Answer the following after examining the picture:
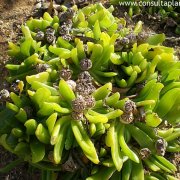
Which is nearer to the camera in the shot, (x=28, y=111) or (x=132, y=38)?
(x=28, y=111)

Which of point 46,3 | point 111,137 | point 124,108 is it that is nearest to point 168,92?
point 124,108

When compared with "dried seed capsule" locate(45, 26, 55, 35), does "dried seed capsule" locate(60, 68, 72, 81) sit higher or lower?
lower

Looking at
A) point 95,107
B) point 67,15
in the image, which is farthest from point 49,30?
point 95,107

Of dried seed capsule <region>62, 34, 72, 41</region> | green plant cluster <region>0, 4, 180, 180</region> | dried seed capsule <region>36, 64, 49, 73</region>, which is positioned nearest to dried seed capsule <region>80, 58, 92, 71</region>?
green plant cluster <region>0, 4, 180, 180</region>

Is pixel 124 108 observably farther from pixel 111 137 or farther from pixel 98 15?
pixel 98 15

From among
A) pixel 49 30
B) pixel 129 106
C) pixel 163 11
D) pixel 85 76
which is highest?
pixel 49 30

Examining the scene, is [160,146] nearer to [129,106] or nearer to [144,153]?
[144,153]

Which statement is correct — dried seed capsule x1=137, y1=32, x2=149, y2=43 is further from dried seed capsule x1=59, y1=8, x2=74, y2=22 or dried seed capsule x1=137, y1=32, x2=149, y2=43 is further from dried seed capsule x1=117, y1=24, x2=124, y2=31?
dried seed capsule x1=59, y1=8, x2=74, y2=22
